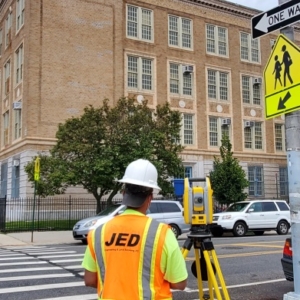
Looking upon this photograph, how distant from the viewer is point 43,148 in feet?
96.4

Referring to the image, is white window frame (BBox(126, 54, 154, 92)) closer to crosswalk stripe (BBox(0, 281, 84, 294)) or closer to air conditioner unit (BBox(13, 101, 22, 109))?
air conditioner unit (BBox(13, 101, 22, 109))

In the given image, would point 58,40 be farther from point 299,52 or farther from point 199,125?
point 299,52

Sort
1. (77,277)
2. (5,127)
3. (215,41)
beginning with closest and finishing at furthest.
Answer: (77,277) → (5,127) → (215,41)

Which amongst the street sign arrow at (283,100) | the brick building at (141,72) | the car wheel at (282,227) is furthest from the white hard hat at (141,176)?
the brick building at (141,72)

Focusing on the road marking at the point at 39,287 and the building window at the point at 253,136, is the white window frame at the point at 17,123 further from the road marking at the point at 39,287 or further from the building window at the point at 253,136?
the road marking at the point at 39,287

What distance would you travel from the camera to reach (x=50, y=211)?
2844 cm

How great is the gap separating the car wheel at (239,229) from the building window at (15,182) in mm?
15641

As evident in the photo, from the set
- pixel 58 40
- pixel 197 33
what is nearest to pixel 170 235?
pixel 58 40

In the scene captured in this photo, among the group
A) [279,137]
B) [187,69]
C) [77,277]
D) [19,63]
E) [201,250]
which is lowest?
[77,277]

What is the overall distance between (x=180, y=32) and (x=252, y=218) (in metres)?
19.3

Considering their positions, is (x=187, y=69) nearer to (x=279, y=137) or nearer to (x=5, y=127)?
(x=279, y=137)

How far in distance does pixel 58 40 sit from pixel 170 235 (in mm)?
30194

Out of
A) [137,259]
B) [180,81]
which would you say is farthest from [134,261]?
Result: [180,81]

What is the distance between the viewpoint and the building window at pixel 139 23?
34.1 metres
